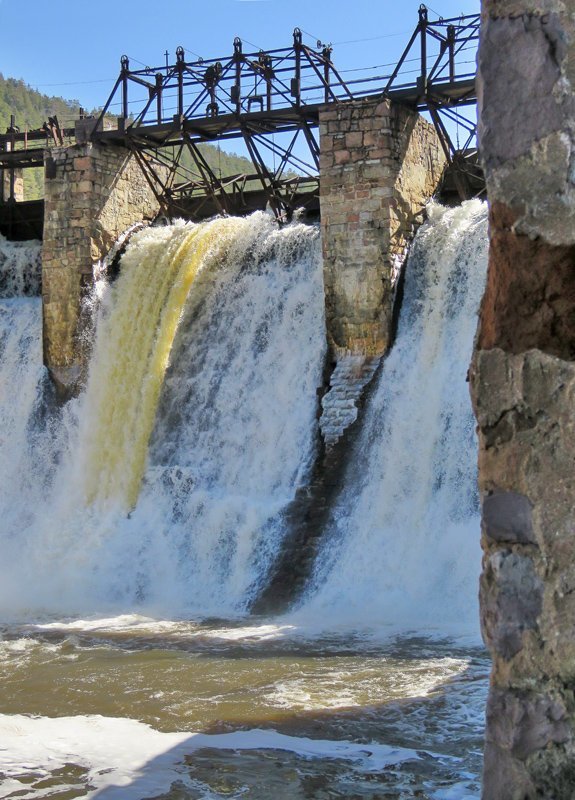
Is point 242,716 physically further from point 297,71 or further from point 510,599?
point 297,71

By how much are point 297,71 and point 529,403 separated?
11.8 metres

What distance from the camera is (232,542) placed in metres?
11.1

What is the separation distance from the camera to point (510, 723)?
105 inches

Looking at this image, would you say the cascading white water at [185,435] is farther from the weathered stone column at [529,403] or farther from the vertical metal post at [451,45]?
the weathered stone column at [529,403]

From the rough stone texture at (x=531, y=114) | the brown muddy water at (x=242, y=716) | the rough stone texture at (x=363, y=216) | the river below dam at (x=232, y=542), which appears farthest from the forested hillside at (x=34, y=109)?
the rough stone texture at (x=531, y=114)

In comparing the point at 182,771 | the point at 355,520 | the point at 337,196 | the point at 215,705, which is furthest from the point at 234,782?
the point at 337,196

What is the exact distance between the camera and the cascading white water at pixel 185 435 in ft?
36.9

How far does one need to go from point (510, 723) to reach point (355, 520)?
8.01m

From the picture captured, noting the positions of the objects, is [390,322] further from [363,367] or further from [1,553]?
[1,553]

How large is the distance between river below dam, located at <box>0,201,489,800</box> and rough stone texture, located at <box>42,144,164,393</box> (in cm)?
33

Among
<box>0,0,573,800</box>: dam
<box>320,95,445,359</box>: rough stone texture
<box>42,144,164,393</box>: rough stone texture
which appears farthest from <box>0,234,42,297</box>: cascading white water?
<box>320,95,445,359</box>: rough stone texture

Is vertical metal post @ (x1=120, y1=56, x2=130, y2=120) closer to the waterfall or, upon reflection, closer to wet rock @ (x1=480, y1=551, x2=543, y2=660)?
the waterfall

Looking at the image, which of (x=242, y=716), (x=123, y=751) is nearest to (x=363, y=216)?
(x=242, y=716)

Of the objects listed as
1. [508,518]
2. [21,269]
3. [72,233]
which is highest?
[72,233]
